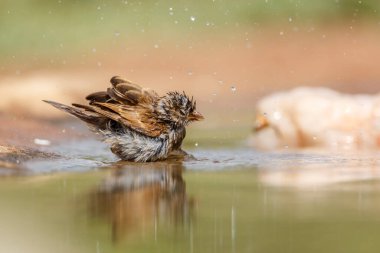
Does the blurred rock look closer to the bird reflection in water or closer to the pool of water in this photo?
the pool of water

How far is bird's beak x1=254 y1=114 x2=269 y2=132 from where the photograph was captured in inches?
411

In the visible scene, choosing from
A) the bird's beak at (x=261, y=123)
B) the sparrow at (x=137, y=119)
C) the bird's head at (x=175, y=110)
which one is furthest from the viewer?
the bird's beak at (x=261, y=123)

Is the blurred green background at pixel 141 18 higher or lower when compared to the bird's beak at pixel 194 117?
higher

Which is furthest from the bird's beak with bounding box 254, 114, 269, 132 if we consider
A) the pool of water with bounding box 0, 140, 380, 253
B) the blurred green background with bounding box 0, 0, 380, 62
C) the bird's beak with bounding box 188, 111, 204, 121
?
the blurred green background with bounding box 0, 0, 380, 62

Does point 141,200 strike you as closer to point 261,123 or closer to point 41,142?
point 41,142

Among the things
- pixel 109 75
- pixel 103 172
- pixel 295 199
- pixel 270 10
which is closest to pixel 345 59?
pixel 270 10

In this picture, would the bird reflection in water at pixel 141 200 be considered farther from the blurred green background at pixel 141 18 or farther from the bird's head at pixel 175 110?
the blurred green background at pixel 141 18

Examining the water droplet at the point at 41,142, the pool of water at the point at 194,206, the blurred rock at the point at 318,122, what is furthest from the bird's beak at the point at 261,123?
the water droplet at the point at 41,142

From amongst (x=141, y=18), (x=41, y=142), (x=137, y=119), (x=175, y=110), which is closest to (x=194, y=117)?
(x=175, y=110)

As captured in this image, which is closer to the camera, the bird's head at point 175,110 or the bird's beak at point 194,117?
the bird's head at point 175,110

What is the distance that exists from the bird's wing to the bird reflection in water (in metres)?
0.48

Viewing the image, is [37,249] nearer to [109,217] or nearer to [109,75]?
[109,217]

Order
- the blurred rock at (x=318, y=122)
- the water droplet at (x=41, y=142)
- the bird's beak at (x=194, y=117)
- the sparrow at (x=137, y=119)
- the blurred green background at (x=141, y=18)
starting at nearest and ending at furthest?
the sparrow at (x=137, y=119)
the bird's beak at (x=194, y=117)
the water droplet at (x=41, y=142)
the blurred rock at (x=318, y=122)
the blurred green background at (x=141, y=18)

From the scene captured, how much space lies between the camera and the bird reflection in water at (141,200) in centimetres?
553
